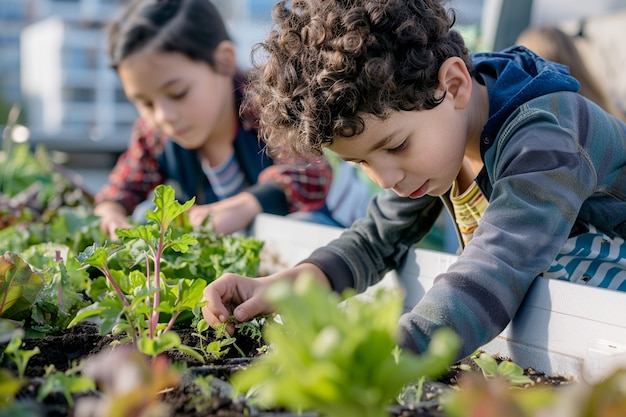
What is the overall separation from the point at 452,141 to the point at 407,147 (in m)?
0.10

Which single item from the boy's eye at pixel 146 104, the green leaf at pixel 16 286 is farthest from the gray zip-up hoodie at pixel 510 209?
the boy's eye at pixel 146 104

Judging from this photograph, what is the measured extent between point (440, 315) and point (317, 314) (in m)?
0.43

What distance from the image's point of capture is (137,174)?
2.90m

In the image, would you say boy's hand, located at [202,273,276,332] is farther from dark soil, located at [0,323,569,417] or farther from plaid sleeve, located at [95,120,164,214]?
plaid sleeve, located at [95,120,164,214]

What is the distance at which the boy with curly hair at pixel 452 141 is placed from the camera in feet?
3.26

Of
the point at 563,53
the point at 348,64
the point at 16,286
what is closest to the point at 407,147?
the point at 348,64

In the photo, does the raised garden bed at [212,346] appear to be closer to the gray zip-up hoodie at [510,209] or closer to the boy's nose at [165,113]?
the gray zip-up hoodie at [510,209]

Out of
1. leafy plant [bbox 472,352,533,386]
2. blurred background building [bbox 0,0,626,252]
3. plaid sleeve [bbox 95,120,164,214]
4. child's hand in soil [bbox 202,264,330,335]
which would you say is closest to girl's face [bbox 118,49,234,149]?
plaid sleeve [bbox 95,120,164,214]

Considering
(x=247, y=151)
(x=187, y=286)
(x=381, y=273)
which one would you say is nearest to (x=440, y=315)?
(x=187, y=286)

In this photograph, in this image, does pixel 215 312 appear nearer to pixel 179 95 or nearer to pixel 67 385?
pixel 67 385

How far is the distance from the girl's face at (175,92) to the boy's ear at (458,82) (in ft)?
5.00

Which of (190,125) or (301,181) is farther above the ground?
(190,125)

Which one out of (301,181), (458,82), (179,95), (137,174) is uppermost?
(458,82)

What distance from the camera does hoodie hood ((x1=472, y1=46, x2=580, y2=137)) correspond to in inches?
49.2
